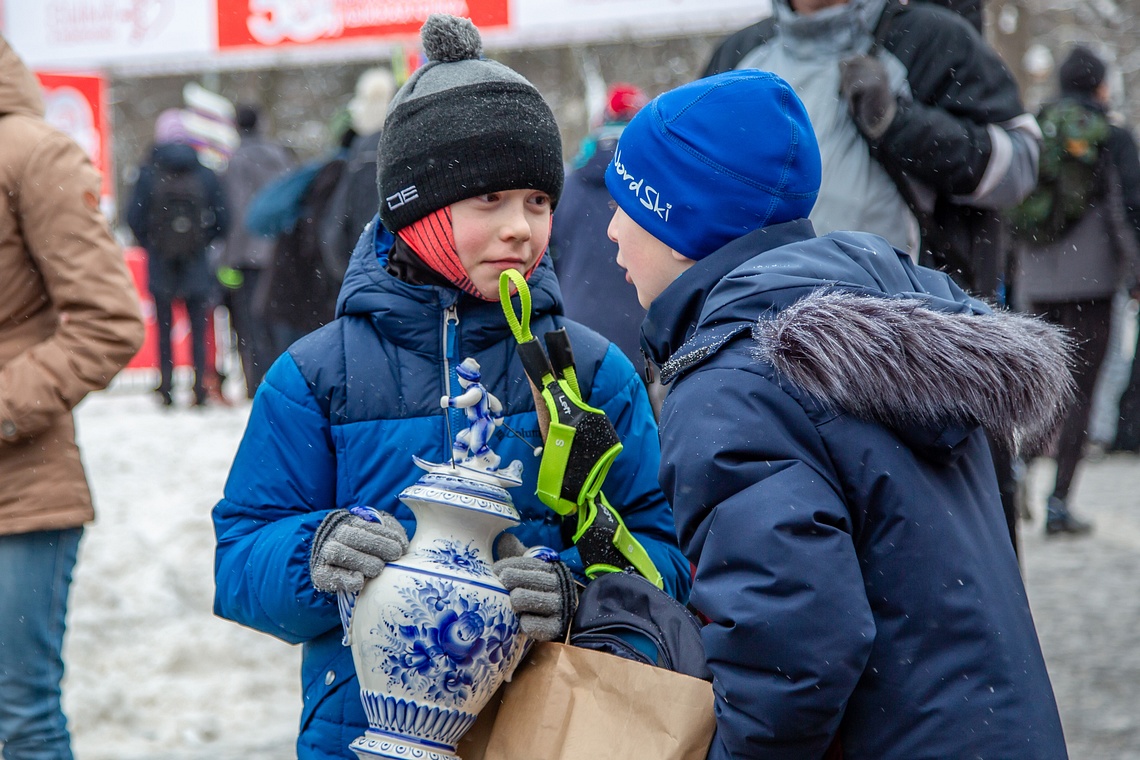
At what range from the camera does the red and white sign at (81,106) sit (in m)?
15.3

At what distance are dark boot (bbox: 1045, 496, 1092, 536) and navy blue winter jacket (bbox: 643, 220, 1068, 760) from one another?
5720mm

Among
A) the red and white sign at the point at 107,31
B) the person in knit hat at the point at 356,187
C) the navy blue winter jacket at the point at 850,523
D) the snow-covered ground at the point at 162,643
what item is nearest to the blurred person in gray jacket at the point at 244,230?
the snow-covered ground at the point at 162,643

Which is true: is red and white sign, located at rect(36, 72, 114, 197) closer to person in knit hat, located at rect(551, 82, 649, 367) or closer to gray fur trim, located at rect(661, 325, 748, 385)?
person in knit hat, located at rect(551, 82, 649, 367)

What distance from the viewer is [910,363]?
167 cm

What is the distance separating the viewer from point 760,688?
1.57 m

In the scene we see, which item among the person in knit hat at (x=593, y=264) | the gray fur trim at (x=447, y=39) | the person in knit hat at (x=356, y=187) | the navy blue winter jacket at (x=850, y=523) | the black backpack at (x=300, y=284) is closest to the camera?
the navy blue winter jacket at (x=850, y=523)

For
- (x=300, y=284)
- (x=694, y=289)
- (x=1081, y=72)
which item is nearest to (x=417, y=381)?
(x=694, y=289)

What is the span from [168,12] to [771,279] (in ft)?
47.8

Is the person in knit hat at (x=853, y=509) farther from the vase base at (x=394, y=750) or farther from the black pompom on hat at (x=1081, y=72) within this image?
the black pompom on hat at (x=1081, y=72)

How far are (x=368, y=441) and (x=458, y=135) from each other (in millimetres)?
539

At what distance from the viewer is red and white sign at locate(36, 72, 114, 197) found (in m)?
15.3

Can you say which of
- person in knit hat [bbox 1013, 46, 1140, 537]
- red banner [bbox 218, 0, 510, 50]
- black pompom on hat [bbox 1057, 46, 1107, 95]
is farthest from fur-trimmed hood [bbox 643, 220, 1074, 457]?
red banner [bbox 218, 0, 510, 50]

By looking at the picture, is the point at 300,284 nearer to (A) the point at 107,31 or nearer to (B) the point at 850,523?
(B) the point at 850,523

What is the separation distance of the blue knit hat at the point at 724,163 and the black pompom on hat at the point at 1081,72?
5994mm
